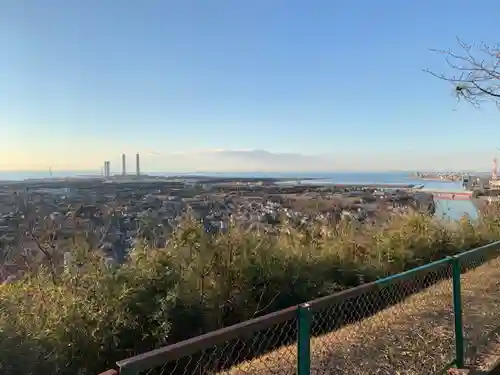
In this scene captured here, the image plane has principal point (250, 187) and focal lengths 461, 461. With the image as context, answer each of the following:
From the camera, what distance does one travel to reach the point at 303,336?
259 centimetres

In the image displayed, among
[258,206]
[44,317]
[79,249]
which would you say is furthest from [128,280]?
[258,206]

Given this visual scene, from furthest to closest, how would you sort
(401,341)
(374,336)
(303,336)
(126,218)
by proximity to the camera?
(126,218)
(374,336)
(401,341)
(303,336)

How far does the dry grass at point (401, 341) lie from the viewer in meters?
4.00

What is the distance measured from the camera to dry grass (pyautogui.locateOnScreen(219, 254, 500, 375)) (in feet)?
13.1

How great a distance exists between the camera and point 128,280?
4844 millimetres

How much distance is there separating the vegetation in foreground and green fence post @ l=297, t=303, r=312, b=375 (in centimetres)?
221

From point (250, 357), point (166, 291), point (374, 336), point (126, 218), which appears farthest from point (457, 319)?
point (126, 218)

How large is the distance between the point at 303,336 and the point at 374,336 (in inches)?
98.1

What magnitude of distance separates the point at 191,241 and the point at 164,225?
652mm

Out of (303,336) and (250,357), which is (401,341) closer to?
(250,357)

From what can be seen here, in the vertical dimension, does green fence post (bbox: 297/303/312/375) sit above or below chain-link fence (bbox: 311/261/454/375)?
above

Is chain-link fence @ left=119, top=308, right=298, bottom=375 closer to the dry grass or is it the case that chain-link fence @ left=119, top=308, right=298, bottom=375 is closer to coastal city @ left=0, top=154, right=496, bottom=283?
the dry grass

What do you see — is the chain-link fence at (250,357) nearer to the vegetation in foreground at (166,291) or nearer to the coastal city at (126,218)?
the vegetation in foreground at (166,291)

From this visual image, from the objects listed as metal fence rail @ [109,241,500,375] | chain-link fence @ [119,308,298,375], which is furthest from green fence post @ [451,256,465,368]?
chain-link fence @ [119,308,298,375]
